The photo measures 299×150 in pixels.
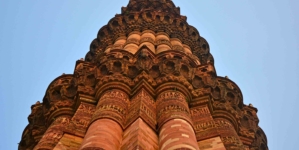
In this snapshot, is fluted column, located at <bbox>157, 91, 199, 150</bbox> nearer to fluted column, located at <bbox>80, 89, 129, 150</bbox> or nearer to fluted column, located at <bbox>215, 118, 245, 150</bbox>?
fluted column, located at <bbox>80, 89, 129, 150</bbox>

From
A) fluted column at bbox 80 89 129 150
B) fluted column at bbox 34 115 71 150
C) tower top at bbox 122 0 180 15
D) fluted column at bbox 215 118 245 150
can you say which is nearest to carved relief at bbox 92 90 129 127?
fluted column at bbox 80 89 129 150

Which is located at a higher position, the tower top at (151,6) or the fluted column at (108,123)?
the tower top at (151,6)

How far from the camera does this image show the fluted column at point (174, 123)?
700 cm

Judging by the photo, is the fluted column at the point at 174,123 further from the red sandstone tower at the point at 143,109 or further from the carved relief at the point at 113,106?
the carved relief at the point at 113,106

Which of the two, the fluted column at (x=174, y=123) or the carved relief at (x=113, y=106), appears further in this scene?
the carved relief at (x=113, y=106)

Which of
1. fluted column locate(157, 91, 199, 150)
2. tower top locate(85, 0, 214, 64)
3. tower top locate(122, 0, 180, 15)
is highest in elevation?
tower top locate(122, 0, 180, 15)

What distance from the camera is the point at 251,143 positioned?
1072 cm

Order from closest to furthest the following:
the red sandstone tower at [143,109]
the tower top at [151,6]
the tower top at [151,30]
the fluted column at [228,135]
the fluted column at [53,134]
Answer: the red sandstone tower at [143,109] < the fluted column at [53,134] < the fluted column at [228,135] < the tower top at [151,30] < the tower top at [151,6]

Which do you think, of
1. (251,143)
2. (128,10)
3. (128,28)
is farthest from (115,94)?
(128,10)

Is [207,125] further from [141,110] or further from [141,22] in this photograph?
[141,22]

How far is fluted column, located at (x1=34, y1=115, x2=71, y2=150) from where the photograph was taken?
28.0ft

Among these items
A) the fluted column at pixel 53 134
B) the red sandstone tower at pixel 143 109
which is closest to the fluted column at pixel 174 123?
the red sandstone tower at pixel 143 109

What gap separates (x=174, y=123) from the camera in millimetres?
7820

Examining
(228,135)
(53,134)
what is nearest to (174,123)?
(228,135)
